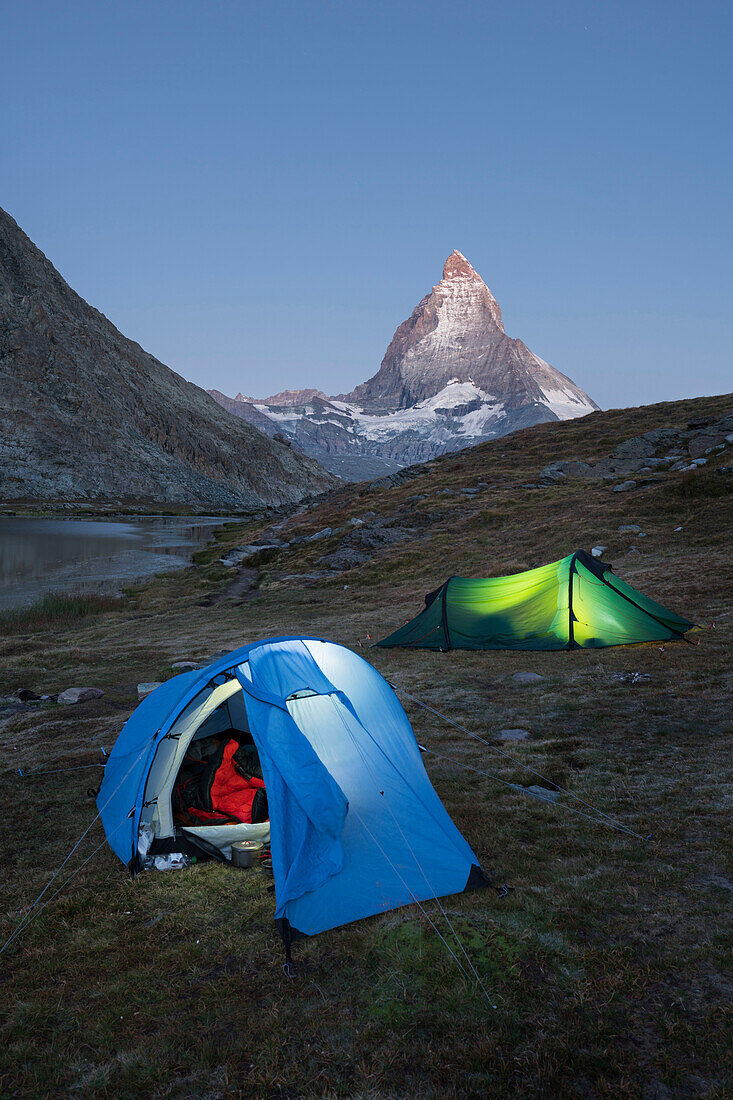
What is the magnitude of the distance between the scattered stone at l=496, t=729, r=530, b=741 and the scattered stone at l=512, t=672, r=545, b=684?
10.5 feet

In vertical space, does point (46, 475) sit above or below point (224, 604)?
above

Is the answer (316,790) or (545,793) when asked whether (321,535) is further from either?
(316,790)

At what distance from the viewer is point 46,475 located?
129m

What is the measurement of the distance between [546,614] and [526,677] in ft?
10.0

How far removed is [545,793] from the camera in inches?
369

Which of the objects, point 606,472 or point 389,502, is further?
point 389,502

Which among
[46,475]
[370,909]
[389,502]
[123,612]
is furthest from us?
[46,475]

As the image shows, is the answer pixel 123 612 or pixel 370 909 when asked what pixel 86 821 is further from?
pixel 123 612

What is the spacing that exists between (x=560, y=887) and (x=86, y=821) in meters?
6.85

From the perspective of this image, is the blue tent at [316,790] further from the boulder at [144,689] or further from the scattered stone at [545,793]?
the boulder at [144,689]

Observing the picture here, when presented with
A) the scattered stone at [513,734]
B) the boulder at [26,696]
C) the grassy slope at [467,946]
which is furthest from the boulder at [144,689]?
the scattered stone at [513,734]

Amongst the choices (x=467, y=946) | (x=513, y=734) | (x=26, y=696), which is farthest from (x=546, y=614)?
(x=26, y=696)

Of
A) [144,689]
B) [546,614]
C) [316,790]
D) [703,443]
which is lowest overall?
[144,689]

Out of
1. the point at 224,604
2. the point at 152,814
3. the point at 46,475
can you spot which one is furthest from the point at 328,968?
the point at 46,475
